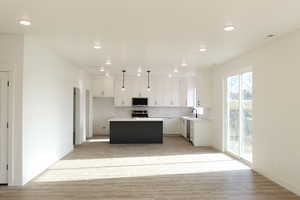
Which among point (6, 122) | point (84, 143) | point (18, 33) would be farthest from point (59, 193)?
point (84, 143)

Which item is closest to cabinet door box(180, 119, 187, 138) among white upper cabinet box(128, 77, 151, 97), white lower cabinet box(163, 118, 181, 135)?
white lower cabinet box(163, 118, 181, 135)

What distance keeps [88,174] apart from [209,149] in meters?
4.27

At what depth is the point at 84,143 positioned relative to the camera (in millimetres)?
9016

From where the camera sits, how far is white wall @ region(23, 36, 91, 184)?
176 inches

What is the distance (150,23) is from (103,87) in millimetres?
7606

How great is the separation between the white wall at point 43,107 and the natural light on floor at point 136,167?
1.15 ft

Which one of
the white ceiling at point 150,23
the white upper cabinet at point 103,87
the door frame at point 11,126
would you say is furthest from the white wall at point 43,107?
the white upper cabinet at point 103,87

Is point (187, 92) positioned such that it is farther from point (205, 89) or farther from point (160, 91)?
point (205, 89)

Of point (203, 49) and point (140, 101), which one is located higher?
point (203, 49)

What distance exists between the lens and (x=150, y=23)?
3814 mm

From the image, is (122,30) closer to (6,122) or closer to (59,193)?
(6,122)

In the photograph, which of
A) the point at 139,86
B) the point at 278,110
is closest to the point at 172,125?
the point at 139,86

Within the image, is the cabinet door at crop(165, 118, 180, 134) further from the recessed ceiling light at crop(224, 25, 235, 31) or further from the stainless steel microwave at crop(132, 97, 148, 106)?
the recessed ceiling light at crop(224, 25, 235, 31)

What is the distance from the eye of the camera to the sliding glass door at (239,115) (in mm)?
5977
